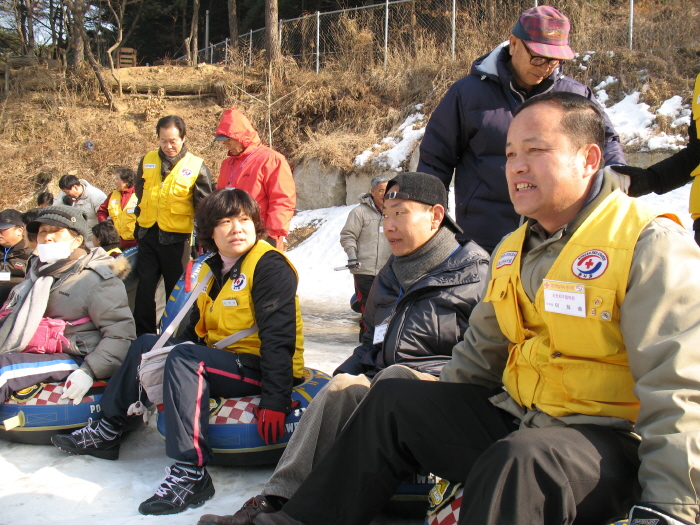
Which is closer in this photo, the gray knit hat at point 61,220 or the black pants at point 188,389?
the black pants at point 188,389

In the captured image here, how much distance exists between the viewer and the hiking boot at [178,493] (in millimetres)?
2688

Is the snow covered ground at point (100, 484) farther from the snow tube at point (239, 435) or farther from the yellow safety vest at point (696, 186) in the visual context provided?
the yellow safety vest at point (696, 186)

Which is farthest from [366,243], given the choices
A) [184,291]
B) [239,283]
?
[239,283]

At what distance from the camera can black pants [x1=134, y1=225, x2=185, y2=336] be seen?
199 inches

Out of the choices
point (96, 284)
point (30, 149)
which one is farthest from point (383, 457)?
point (30, 149)

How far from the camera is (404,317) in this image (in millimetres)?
2738

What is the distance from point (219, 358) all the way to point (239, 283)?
1.38 feet

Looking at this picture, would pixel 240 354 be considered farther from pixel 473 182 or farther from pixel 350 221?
pixel 350 221

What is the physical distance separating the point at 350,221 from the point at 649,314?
4627 mm

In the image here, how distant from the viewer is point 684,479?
1.43m

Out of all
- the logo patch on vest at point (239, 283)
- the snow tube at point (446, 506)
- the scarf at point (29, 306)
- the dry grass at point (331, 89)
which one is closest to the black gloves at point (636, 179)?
the snow tube at point (446, 506)

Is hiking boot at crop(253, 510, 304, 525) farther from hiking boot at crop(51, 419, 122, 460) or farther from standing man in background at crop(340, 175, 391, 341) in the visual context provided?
A: standing man in background at crop(340, 175, 391, 341)

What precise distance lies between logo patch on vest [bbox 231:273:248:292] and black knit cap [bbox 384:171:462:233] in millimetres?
905

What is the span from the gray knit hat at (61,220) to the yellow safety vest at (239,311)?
108 centimetres
